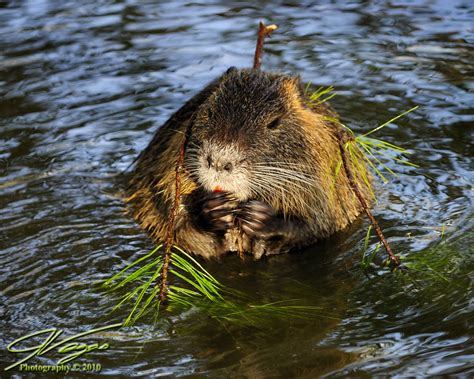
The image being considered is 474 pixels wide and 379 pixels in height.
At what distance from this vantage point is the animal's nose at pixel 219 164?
4.45 m

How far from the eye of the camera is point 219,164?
14.6ft

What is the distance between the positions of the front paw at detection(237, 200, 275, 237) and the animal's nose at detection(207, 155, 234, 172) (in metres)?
0.45

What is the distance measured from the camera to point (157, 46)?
8250 mm

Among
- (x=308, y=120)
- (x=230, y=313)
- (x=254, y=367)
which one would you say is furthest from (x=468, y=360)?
(x=308, y=120)

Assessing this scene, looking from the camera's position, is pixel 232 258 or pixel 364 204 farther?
pixel 232 258

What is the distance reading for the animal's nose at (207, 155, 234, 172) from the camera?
4449mm

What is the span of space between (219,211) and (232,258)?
0.32m

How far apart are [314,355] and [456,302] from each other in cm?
77

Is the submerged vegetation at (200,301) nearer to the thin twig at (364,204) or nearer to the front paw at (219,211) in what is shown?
the front paw at (219,211)

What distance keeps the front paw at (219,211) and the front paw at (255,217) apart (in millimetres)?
46

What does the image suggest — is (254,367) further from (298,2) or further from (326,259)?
(298,2)
